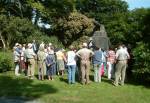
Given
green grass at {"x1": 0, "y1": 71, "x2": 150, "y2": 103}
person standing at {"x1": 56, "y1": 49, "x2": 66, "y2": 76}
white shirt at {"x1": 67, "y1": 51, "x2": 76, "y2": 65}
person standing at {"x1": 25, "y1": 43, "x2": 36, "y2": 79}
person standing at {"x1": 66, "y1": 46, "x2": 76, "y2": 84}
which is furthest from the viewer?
person standing at {"x1": 56, "y1": 49, "x2": 66, "y2": 76}

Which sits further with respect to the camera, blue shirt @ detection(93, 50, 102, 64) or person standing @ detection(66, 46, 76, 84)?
blue shirt @ detection(93, 50, 102, 64)

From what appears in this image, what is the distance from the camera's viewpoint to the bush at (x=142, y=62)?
22.8 metres

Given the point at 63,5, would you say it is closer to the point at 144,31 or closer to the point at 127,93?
the point at 144,31

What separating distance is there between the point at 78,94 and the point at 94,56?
4.20m

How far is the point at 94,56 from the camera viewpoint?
77.8 feet

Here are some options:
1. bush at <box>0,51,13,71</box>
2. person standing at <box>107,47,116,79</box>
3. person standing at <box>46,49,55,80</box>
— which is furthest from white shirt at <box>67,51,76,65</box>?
bush at <box>0,51,13,71</box>

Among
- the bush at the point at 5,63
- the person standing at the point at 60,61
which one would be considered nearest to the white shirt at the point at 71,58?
the person standing at the point at 60,61

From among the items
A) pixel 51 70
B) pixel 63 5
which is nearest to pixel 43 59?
pixel 51 70

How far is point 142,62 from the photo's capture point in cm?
2308

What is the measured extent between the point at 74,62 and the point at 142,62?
3.21 metres

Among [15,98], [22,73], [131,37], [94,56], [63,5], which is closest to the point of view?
[15,98]

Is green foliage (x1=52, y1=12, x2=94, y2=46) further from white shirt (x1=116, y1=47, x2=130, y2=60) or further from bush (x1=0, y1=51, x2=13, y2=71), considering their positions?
white shirt (x1=116, y1=47, x2=130, y2=60)

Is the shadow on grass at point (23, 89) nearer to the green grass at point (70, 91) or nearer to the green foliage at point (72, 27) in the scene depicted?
the green grass at point (70, 91)

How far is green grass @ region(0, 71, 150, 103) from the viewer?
61.6 ft
